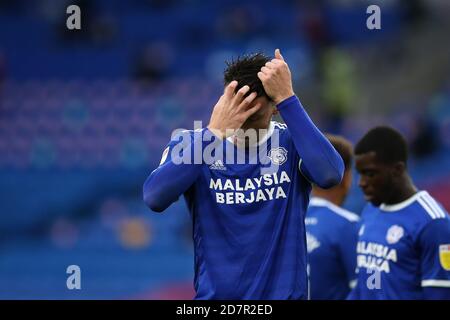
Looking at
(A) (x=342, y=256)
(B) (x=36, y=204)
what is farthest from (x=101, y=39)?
(A) (x=342, y=256)

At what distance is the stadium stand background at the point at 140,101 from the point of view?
15.3 m

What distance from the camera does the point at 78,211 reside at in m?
17.0

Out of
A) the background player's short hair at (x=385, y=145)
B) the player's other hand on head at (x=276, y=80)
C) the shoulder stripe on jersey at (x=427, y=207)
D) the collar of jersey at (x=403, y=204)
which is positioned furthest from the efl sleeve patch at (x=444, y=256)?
the player's other hand on head at (x=276, y=80)

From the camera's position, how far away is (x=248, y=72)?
4434 mm

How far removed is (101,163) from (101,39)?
3.64m

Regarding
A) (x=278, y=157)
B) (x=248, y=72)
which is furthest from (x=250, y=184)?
(x=248, y=72)

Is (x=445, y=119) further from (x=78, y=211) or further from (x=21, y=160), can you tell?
(x=21, y=160)

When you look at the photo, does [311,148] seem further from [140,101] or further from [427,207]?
[140,101]

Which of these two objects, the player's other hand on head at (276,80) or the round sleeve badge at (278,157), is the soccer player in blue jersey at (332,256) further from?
the player's other hand on head at (276,80)

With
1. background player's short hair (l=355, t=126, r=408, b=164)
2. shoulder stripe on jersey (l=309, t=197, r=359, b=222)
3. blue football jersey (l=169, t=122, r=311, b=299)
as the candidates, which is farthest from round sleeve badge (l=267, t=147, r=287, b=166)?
shoulder stripe on jersey (l=309, t=197, r=359, b=222)

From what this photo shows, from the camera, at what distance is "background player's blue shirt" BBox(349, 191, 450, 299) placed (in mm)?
5410

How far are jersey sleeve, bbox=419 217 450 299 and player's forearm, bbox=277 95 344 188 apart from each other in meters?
1.38

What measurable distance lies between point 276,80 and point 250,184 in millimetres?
499

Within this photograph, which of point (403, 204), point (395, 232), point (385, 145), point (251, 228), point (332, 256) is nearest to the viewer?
point (251, 228)
